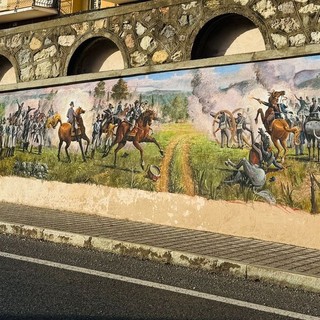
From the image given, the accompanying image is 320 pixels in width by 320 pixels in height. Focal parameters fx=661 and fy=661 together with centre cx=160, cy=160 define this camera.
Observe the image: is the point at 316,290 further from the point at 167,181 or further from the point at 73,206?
the point at 73,206

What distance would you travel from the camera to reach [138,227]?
10672 mm

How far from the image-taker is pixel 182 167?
35.6ft

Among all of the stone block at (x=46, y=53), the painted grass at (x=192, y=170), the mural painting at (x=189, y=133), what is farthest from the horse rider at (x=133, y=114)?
the stone block at (x=46, y=53)

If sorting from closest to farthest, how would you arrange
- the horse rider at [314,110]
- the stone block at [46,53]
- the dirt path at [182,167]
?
the horse rider at [314,110] → the dirt path at [182,167] → the stone block at [46,53]

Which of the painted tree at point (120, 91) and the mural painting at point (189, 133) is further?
the painted tree at point (120, 91)

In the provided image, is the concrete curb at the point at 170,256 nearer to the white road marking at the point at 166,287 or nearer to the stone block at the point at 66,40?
the white road marking at the point at 166,287

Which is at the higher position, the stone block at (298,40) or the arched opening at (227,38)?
the arched opening at (227,38)

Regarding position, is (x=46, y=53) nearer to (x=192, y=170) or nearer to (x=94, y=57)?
(x=94, y=57)

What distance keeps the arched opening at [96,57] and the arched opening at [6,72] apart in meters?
2.03

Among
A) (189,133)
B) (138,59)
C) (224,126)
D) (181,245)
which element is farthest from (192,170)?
(138,59)

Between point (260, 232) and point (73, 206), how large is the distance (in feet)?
13.5

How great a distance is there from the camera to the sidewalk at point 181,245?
752 centimetres

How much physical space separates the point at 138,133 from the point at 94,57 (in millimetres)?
2330

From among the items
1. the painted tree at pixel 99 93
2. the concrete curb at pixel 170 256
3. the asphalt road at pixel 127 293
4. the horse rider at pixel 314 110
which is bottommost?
the asphalt road at pixel 127 293
